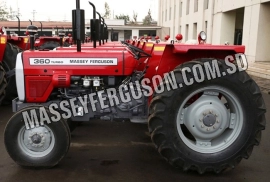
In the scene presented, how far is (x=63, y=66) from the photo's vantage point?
146 inches

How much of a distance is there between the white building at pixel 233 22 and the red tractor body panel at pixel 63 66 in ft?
37.7

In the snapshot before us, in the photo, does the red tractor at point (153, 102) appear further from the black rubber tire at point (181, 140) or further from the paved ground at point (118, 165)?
the paved ground at point (118, 165)

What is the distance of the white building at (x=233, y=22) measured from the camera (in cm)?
1382

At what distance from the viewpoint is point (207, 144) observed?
3.53 metres

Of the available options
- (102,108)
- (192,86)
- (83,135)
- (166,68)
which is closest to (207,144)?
(192,86)

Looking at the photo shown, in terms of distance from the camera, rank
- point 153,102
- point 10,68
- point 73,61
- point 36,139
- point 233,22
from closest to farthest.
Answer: point 153,102 < point 36,139 < point 73,61 < point 10,68 < point 233,22

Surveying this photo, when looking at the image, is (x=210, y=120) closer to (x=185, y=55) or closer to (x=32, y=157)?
(x=185, y=55)

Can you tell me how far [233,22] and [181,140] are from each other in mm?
17290

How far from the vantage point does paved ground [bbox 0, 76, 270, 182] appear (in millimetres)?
3449

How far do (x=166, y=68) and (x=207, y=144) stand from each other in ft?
3.38

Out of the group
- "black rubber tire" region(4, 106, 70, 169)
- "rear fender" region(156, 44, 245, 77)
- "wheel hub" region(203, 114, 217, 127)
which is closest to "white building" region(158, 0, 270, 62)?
"rear fender" region(156, 44, 245, 77)

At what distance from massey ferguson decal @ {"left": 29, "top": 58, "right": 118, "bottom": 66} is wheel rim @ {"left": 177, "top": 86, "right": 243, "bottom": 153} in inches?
42.2

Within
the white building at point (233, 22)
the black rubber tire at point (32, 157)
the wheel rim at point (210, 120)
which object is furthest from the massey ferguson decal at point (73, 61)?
the white building at point (233, 22)

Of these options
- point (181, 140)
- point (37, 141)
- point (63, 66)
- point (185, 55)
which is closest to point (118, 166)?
point (181, 140)
